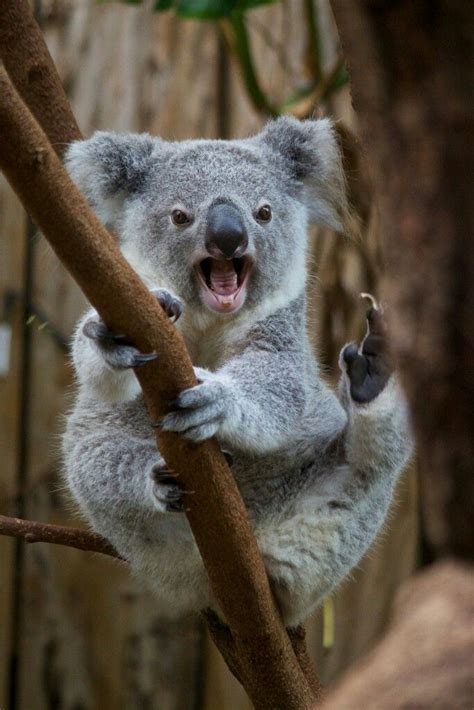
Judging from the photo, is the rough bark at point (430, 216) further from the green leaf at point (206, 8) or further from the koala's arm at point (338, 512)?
the green leaf at point (206, 8)

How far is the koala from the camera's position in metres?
2.09

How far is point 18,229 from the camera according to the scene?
3975mm

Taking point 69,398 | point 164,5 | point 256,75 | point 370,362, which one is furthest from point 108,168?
point 69,398

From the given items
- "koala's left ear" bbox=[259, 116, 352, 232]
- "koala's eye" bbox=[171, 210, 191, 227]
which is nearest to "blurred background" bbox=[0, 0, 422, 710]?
"koala's left ear" bbox=[259, 116, 352, 232]

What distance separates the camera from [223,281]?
2.19 metres

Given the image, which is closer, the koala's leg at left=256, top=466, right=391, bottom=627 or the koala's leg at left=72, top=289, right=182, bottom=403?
the koala's leg at left=72, top=289, right=182, bottom=403

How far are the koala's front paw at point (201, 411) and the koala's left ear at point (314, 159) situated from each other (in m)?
0.84

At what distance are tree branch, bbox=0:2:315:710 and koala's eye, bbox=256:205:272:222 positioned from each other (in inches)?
28.0

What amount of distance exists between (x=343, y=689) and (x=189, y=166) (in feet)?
5.25

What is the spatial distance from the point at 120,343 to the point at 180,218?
721 mm

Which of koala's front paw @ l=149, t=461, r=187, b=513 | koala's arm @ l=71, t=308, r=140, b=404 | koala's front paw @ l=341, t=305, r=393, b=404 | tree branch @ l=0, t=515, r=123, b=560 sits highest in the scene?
koala's arm @ l=71, t=308, r=140, b=404

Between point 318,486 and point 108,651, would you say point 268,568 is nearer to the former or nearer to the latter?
point 318,486

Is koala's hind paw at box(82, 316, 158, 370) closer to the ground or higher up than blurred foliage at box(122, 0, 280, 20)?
closer to the ground

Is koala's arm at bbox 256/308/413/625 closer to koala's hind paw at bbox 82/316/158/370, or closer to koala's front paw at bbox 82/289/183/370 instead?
koala's front paw at bbox 82/289/183/370
